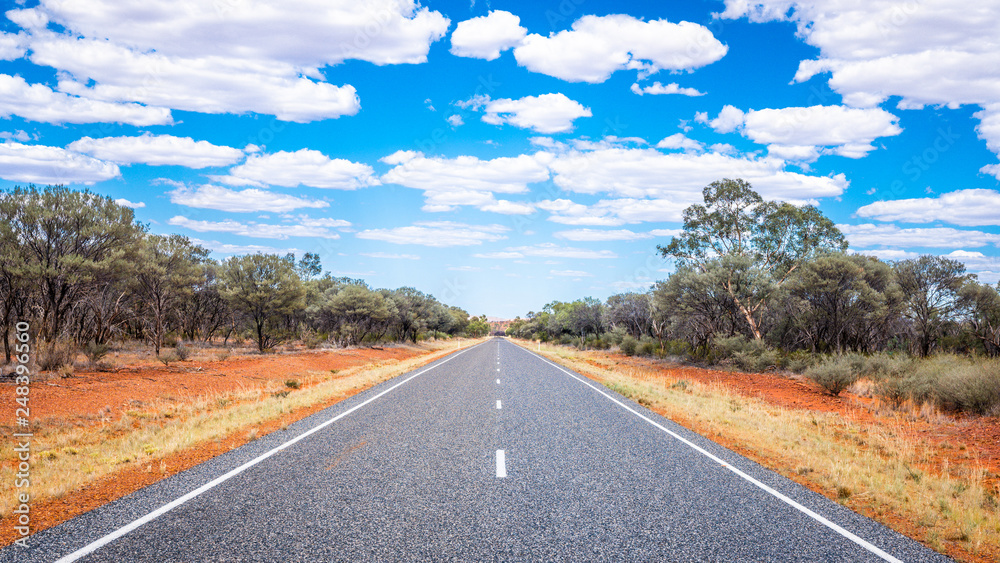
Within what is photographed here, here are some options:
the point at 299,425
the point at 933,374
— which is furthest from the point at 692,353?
the point at 299,425

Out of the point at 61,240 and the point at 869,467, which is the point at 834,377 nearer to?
the point at 869,467

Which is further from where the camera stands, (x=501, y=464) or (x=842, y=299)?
(x=842, y=299)

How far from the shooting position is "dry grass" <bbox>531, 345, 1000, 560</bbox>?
5.60 metres

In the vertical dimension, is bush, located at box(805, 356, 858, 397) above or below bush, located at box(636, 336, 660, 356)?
above

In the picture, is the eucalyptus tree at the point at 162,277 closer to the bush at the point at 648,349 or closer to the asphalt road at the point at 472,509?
the asphalt road at the point at 472,509

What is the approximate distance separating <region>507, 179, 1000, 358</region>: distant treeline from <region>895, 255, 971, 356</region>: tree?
0.06 m

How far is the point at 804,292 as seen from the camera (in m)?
31.4

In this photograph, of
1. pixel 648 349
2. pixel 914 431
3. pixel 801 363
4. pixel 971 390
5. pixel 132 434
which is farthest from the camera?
pixel 648 349

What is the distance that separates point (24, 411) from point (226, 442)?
642 centimetres

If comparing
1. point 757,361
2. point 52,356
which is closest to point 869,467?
point 757,361

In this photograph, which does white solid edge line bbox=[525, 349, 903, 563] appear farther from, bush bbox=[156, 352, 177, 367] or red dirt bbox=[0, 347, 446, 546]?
bush bbox=[156, 352, 177, 367]

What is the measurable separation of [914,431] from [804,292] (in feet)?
70.3

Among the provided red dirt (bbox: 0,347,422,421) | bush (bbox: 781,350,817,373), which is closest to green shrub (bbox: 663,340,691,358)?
bush (bbox: 781,350,817,373)

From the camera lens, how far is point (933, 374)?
51.4 ft
